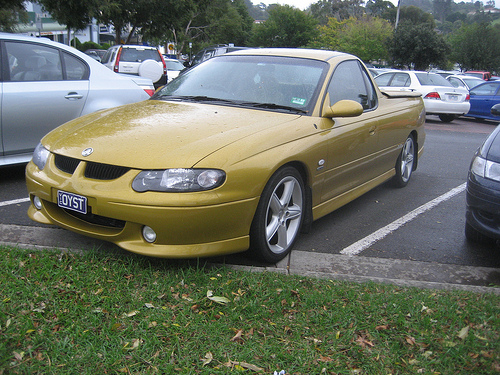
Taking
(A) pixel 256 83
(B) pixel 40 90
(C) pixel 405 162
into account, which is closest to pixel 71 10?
(B) pixel 40 90

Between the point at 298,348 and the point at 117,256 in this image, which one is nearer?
the point at 298,348

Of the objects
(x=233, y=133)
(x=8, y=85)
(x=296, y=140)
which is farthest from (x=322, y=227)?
(x=8, y=85)

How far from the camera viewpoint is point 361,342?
8.70 feet

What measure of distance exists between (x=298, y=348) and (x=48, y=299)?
4.65 feet

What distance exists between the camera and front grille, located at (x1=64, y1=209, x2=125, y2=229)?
10.7ft

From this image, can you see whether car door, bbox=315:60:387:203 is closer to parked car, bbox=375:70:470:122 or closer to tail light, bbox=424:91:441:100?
parked car, bbox=375:70:470:122

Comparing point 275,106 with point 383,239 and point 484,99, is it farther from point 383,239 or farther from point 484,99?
point 484,99

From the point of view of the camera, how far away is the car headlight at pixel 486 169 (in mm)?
3844

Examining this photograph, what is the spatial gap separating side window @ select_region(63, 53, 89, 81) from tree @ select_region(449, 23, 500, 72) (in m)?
35.8

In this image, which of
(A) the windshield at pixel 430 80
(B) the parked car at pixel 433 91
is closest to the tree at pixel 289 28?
(A) the windshield at pixel 430 80

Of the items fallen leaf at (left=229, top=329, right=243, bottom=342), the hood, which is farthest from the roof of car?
fallen leaf at (left=229, top=329, right=243, bottom=342)

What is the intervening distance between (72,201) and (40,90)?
2503 mm

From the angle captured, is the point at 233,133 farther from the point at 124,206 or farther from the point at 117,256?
the point at 117,256

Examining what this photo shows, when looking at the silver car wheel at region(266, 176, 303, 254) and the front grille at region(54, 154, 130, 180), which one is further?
the silver car wheel at region(266, 176, 303, 254)
